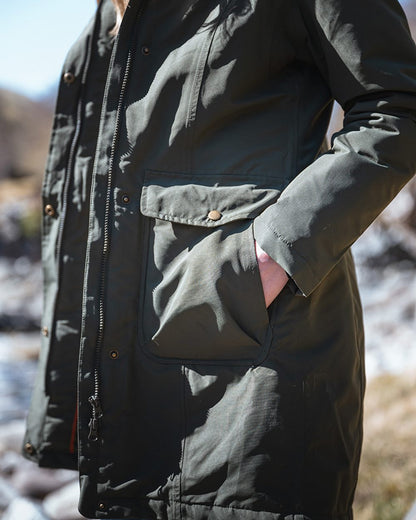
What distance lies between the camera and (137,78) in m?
1.49

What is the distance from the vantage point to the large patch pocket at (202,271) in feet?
4.45

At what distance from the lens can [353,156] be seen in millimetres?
1341

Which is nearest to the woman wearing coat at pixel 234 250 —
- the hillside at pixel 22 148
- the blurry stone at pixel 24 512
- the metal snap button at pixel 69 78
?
the metal snap button at pixel 69 78

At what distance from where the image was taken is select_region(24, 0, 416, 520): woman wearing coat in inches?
52.8

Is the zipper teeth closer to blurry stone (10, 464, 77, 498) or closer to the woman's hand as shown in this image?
the woman's hand

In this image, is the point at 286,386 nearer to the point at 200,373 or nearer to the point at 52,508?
the point at 200,373

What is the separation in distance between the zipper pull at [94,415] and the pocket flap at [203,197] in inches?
18.6

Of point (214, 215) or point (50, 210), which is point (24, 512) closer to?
point (50, 210)

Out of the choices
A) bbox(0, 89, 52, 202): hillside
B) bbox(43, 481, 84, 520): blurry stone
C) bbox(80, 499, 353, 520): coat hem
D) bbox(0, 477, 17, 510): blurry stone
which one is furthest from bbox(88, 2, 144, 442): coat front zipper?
bbox(0, 89, 52, 202): hillside

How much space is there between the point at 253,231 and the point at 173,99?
0.40 metres

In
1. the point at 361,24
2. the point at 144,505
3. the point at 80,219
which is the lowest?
the point at 144,505

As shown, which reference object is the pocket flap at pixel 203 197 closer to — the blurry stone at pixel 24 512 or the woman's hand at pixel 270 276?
the woman's hand at pixel 270 276

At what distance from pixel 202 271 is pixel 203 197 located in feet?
0.59

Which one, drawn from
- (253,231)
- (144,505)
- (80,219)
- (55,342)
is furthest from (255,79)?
(144,505)
